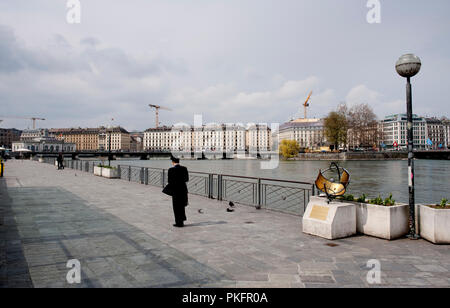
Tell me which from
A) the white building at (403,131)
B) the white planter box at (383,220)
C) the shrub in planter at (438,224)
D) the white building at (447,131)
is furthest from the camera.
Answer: the white building at (447,131)

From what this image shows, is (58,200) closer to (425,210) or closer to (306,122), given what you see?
(425,210)

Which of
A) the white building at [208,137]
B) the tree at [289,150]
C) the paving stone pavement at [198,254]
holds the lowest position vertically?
the paving stone pavement at [198,254]

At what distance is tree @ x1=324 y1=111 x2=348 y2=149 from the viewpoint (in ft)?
275

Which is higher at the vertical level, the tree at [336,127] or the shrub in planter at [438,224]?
the tree at [336,127]

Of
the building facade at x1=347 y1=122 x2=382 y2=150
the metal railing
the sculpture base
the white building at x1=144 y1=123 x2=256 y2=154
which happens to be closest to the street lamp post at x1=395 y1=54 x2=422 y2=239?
the sculpture base

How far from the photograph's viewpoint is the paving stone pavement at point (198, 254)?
4.38m

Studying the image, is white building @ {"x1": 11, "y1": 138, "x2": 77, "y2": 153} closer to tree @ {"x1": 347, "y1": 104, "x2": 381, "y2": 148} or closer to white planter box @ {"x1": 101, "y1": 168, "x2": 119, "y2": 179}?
tree @ {"x1": 347, "y1": 104, "x2": 381, "y2": 148}

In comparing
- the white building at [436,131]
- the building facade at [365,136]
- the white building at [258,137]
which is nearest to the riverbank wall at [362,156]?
the building facade at [365,136]

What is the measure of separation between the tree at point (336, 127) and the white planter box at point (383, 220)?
268 ft

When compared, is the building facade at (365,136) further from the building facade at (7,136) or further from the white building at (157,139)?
the building facade at (7,136)

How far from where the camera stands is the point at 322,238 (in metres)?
6.68

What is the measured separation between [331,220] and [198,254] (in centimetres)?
293
